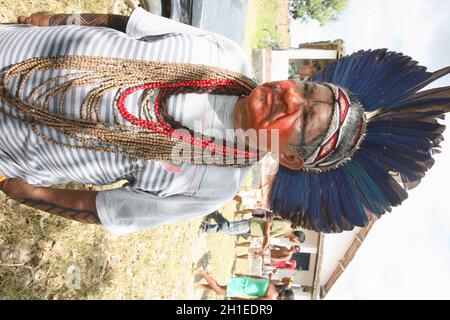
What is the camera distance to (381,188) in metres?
1.91

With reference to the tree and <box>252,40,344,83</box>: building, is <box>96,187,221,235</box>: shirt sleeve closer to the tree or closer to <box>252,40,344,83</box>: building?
<box>252,40,344,83</box>: building

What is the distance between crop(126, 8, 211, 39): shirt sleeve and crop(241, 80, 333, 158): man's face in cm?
64

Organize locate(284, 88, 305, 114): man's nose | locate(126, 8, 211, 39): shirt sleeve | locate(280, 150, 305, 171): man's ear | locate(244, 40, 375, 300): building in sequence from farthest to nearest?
1. locate(244, 40, 375, 300): building
2. locate(126, 8, 211, 39): shirt sleeve
3. locate(280, 150, 305, 171): man's ear
4. locate(284, 88, 305, 114): man's nose

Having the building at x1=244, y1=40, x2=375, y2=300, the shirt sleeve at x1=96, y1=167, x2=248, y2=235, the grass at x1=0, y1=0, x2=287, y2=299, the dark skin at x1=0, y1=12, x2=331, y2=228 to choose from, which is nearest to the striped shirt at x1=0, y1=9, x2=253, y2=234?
the shirt sleeve at x1=96, y1=167, x2=248, y2=235

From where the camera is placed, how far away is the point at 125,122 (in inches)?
69.5

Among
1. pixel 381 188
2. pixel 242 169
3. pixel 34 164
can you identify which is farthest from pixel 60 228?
pixel 381 188

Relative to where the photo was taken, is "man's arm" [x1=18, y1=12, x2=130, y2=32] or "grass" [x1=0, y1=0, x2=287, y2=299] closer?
"man's arm" [x1=18, y1=12, x2=130, y2=32]

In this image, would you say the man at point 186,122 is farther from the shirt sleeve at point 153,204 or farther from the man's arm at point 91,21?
the man's arm at point 91,21

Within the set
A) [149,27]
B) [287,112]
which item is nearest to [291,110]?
[287,112]

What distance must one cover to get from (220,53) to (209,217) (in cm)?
601

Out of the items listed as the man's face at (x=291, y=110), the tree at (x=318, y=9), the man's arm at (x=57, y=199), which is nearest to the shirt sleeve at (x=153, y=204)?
the man's arm at (x=57, y=199)

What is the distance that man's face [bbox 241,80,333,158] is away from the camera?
1747 millimetres

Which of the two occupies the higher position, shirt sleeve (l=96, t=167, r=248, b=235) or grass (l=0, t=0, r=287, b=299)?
shirt sleeve (l=96, t=167, r=248, b=235)

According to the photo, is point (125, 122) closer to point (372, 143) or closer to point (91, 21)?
point (91, 21)
